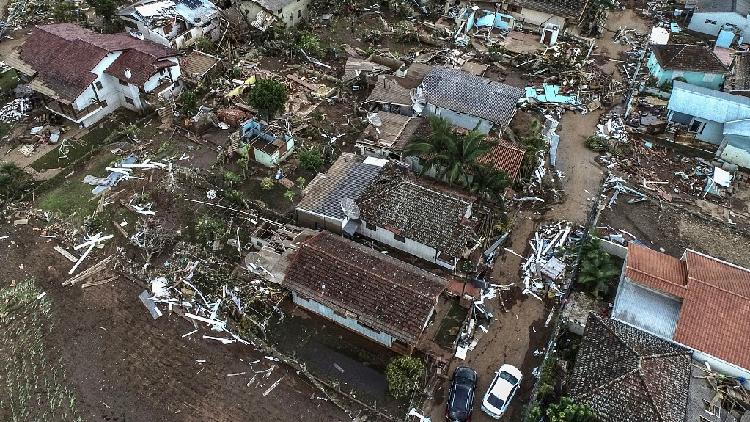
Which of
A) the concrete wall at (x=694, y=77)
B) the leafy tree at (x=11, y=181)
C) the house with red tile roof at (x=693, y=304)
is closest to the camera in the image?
the house with red tile roof at (x=693, y=304)

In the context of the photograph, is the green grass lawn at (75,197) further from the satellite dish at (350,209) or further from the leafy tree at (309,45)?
the leafy tree at (309,45)


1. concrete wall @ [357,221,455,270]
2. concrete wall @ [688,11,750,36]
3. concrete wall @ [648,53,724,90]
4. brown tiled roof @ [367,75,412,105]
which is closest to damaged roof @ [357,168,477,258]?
concrete wall @ [357,221,455,270]

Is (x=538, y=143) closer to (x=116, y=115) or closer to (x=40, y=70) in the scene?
(x=116, y=115)

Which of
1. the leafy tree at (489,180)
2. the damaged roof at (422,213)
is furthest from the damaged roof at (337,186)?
the leafy tree at (489,180)

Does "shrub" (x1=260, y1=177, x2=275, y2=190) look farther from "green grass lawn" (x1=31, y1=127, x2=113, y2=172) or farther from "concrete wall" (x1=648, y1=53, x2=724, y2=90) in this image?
"concrete wall" (x1=648, y1=53, x2=724, y2=90)

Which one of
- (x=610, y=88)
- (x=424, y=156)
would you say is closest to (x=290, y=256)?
(x=424, y=156)

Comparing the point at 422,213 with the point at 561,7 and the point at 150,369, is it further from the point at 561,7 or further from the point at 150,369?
the point at 561,7

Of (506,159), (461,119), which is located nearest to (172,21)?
(461,119)
